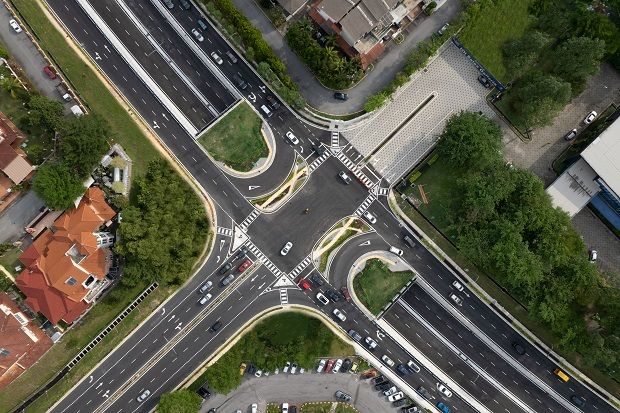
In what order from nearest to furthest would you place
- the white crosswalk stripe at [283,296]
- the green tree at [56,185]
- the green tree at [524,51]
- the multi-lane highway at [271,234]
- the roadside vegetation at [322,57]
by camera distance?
the green tree at [56,185], the green tree at [524,51], the roadside vegetation at [322,57], the multi-lane highway at [271,234], the white crosswalk stripe at [283,296]

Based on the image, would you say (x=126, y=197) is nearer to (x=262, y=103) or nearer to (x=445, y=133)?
(x=262, y=103)

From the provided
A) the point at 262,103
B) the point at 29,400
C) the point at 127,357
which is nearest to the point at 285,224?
the point at 262,103

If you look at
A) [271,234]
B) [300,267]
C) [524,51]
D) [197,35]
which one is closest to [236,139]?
[271,234]

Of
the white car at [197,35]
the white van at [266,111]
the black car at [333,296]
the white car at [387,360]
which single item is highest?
the white car at [197,35]

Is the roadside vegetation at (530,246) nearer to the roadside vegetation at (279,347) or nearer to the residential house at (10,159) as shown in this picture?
the roadside vegetation at (279,347)

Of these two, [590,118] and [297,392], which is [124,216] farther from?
[590,118]

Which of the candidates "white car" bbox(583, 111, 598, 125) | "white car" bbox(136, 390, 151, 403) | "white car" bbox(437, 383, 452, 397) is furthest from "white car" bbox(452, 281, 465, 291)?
"white car" bbox(136, 390, 151, 403)

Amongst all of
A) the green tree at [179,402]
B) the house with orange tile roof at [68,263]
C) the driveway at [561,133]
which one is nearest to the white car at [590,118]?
the driveway at [561,133]
